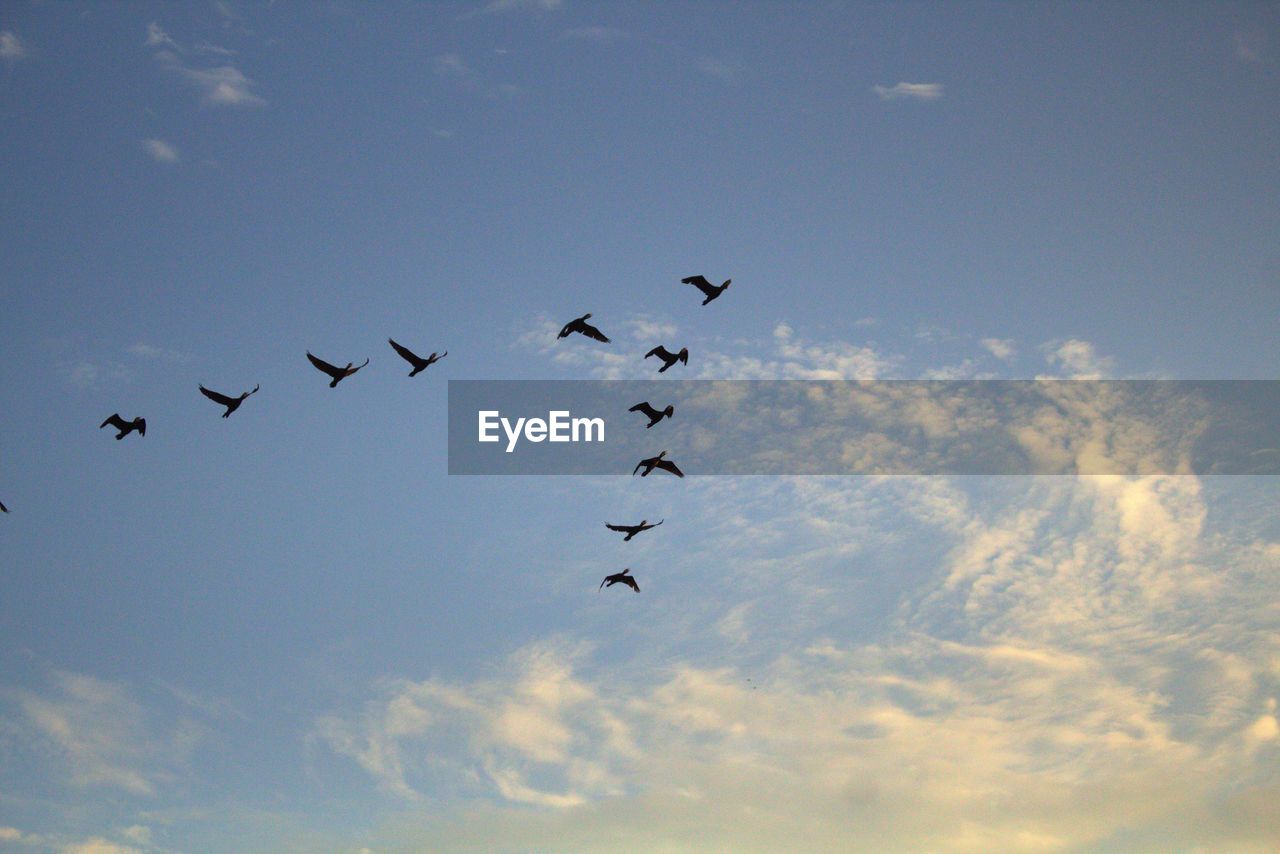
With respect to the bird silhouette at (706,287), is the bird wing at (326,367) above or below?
below

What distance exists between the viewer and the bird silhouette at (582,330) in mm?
57406

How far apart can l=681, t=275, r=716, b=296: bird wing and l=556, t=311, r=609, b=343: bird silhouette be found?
17.5 feet

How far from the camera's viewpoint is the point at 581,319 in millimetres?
57062

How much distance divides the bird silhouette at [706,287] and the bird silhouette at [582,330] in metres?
5.27

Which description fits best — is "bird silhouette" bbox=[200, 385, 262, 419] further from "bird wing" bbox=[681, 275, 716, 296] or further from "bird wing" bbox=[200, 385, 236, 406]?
"bird wing" bbox=[681, 275, 716, 296]

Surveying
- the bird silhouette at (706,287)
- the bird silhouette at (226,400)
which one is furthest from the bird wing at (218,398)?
the bird silhouette at (706,287)

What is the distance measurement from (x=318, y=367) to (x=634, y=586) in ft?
66.0

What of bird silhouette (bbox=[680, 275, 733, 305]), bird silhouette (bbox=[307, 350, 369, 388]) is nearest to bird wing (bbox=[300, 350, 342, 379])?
bird silhouette (bbox=[307, 350, 369, 388])

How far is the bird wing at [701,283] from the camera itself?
59.8m

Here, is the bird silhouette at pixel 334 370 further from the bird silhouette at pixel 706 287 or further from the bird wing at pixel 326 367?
the bird silhouette at pixel 706 287

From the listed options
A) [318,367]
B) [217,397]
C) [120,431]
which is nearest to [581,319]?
[318,367]

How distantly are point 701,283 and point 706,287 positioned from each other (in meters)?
0.48

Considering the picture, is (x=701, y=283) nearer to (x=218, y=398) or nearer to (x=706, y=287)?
(x=706, y=287)

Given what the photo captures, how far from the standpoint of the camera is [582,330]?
59.2 m
